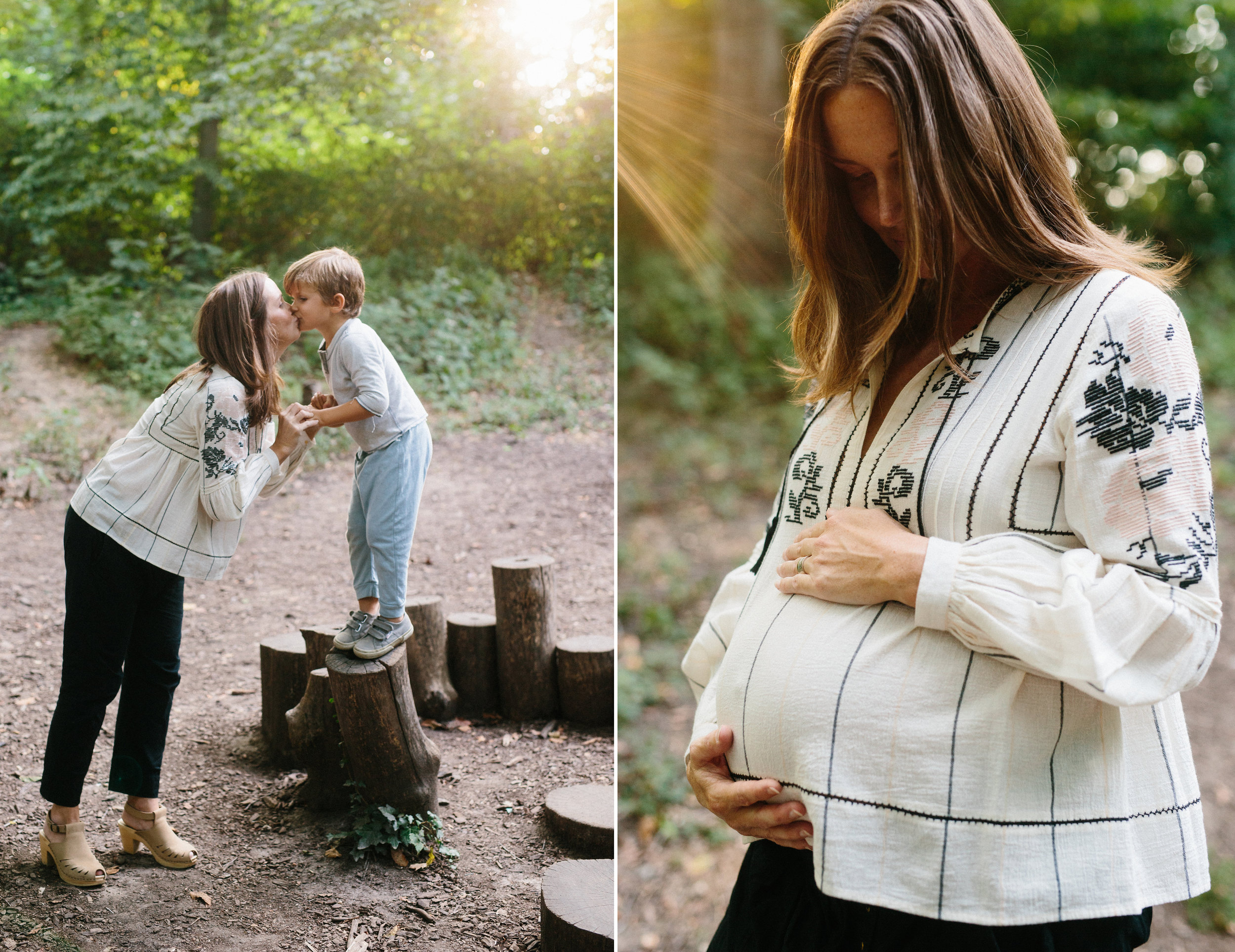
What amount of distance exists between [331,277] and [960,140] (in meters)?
1.17

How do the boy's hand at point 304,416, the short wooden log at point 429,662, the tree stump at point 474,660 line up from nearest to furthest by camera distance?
the boy's hand at point 304,416 → the short wooden log at point 429,662 → the tree stump at point 474,660

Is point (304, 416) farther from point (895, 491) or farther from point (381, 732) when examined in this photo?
point (895, 491)

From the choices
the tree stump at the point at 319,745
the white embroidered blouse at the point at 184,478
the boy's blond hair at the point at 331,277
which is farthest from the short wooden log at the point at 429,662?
the boy's blond hair at the point at 331,277

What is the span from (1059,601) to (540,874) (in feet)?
4.49

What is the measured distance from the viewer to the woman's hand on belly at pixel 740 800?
1.07 m

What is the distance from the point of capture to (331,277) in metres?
1.73

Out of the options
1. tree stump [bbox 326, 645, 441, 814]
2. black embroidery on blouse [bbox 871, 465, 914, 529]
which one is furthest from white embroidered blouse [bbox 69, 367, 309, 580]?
black embroidery on blouse [bbox 871, 465, 914, 529]

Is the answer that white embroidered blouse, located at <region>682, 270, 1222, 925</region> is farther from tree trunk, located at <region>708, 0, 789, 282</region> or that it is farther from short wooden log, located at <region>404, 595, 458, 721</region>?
tree trunk, located at <region>708, 0, 789, 282</region>

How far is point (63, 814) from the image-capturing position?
5.26ft

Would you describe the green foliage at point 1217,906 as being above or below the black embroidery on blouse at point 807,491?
below

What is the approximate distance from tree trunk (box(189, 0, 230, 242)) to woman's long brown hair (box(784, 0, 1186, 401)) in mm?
1736

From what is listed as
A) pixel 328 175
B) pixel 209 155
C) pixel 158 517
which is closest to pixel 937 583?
pixel 158 517

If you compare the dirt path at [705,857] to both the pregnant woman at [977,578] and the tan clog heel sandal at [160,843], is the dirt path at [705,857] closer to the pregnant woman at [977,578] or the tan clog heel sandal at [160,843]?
the tan clog heel sandal at [160,843]

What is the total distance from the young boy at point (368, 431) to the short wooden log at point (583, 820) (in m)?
0.52
